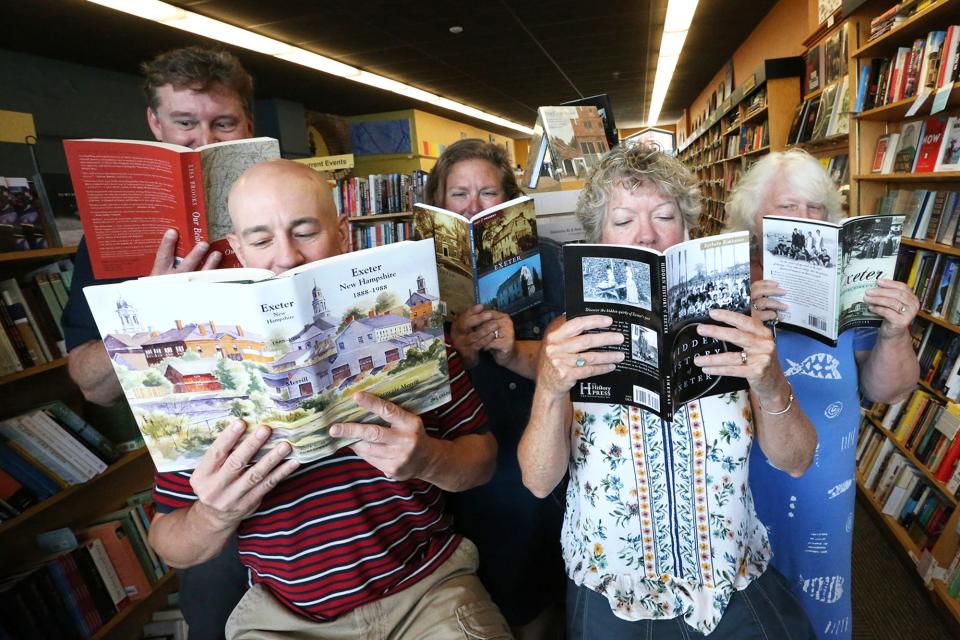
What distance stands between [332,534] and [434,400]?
33cm

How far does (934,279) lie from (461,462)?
2547mm

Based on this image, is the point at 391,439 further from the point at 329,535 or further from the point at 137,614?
the point at 137,614

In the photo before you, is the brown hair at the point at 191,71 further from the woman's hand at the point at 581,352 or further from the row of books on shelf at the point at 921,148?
the row of books on shelf at the point at 921,148

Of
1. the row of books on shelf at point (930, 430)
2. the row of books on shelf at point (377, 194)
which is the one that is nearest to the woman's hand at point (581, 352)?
the row of books on shelf at point (930, 430)

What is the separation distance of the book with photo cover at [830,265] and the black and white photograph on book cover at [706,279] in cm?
46

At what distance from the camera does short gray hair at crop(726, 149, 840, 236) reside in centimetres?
163

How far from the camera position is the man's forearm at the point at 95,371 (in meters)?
1.34

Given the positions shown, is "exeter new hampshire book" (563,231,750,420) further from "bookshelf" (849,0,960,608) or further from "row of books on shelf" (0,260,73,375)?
"row of books on shelf" (0,260,73,375)

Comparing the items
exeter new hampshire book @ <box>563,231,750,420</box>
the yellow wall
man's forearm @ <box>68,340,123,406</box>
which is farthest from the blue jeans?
the yellow wall

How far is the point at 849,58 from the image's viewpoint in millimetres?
2801

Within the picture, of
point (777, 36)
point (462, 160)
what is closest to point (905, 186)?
point (462, 160)

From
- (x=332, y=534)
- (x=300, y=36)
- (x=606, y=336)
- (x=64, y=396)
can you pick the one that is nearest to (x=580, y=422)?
(x=606, y=336)

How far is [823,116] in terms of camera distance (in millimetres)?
3549

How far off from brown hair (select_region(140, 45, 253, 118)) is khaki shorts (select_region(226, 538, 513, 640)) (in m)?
1.26
